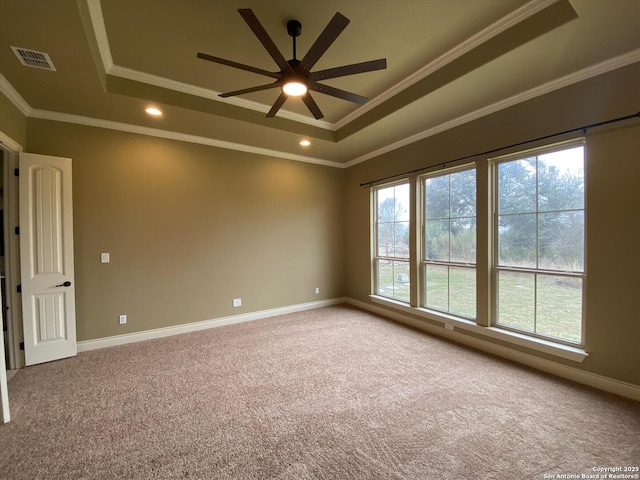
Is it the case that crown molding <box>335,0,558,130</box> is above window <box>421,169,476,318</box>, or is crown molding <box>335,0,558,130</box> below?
above

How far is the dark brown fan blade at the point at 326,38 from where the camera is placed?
5.22 ft

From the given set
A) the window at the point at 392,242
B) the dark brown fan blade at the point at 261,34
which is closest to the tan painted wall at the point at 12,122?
the dark brown fan blade at the point at 261,34

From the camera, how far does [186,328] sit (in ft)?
12.7

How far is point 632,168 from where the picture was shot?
7.29ft

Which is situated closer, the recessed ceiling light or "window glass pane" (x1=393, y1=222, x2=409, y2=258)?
the recessed ceiling light

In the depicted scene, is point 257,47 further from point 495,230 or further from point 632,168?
point 632,168

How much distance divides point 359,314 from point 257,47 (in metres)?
4.04

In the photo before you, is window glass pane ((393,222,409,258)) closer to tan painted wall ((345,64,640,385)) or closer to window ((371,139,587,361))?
window ((371,139,587,361))

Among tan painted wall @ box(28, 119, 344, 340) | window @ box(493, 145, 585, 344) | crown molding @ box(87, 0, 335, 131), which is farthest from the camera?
tan painted wall @ box(28, 119, 344, 340)

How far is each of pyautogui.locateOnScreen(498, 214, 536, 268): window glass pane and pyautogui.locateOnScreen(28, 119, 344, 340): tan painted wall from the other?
9.71 feet

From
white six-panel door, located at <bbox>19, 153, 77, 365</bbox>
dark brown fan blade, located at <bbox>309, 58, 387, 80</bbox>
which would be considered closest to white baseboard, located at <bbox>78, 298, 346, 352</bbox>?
white six-panel door, located at <bbox>19, 153, 77, 365</bbox>

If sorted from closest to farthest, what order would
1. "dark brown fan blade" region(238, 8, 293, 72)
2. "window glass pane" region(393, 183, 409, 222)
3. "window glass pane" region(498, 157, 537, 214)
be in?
"dark brown fan blade" region(238, 8, 293, 72) → "window glass pane" region(498, 157, 537, 214) → "window glass pane" region(393, 183, 409, 222)

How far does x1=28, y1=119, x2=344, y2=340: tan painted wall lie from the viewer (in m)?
3.30

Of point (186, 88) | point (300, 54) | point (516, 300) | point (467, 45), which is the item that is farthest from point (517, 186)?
point (186, 88)
